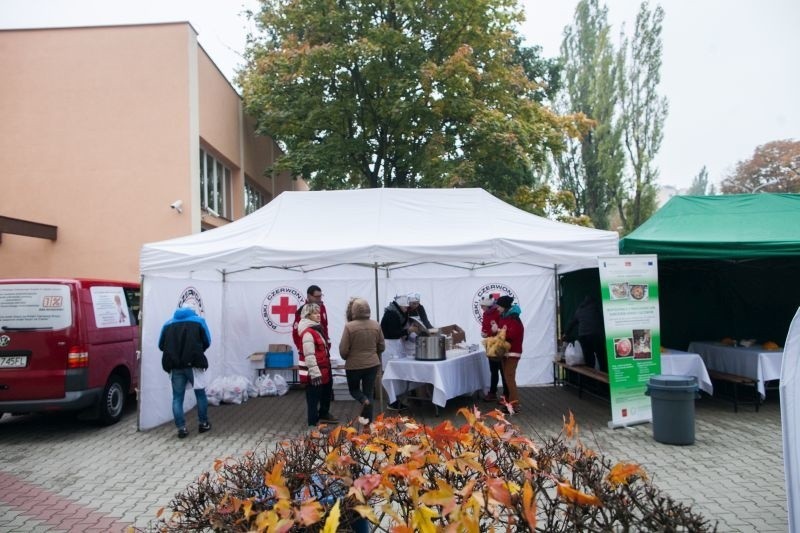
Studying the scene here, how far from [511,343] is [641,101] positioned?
74.7ft

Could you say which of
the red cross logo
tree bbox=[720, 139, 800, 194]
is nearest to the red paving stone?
the red cross logo

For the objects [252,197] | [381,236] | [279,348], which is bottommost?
[279,348]

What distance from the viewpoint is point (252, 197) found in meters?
17.3

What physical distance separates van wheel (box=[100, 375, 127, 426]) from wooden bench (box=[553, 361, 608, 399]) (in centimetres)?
647

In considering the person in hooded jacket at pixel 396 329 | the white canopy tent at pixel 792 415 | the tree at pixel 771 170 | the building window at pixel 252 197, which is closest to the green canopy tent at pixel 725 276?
the person in hooded jacket at pixel 396 329

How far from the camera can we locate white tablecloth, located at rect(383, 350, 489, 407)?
281 inches

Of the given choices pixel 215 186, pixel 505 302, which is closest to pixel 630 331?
pixel 505 302

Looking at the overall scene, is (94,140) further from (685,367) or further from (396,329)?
(685,367)

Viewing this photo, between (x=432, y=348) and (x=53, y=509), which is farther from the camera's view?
(x=432, y=348)

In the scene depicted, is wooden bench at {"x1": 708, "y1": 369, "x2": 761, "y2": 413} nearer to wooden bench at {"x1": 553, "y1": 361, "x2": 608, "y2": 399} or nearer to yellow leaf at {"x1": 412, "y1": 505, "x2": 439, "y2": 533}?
wooden bench at {"x1": 553, "y1": 361, "x2": 608, "y2": 399}

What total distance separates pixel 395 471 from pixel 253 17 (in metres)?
19.3

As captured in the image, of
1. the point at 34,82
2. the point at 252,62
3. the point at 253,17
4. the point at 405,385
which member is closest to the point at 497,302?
the point at 405,385

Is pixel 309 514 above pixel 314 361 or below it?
above

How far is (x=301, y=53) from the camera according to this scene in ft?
45.8
